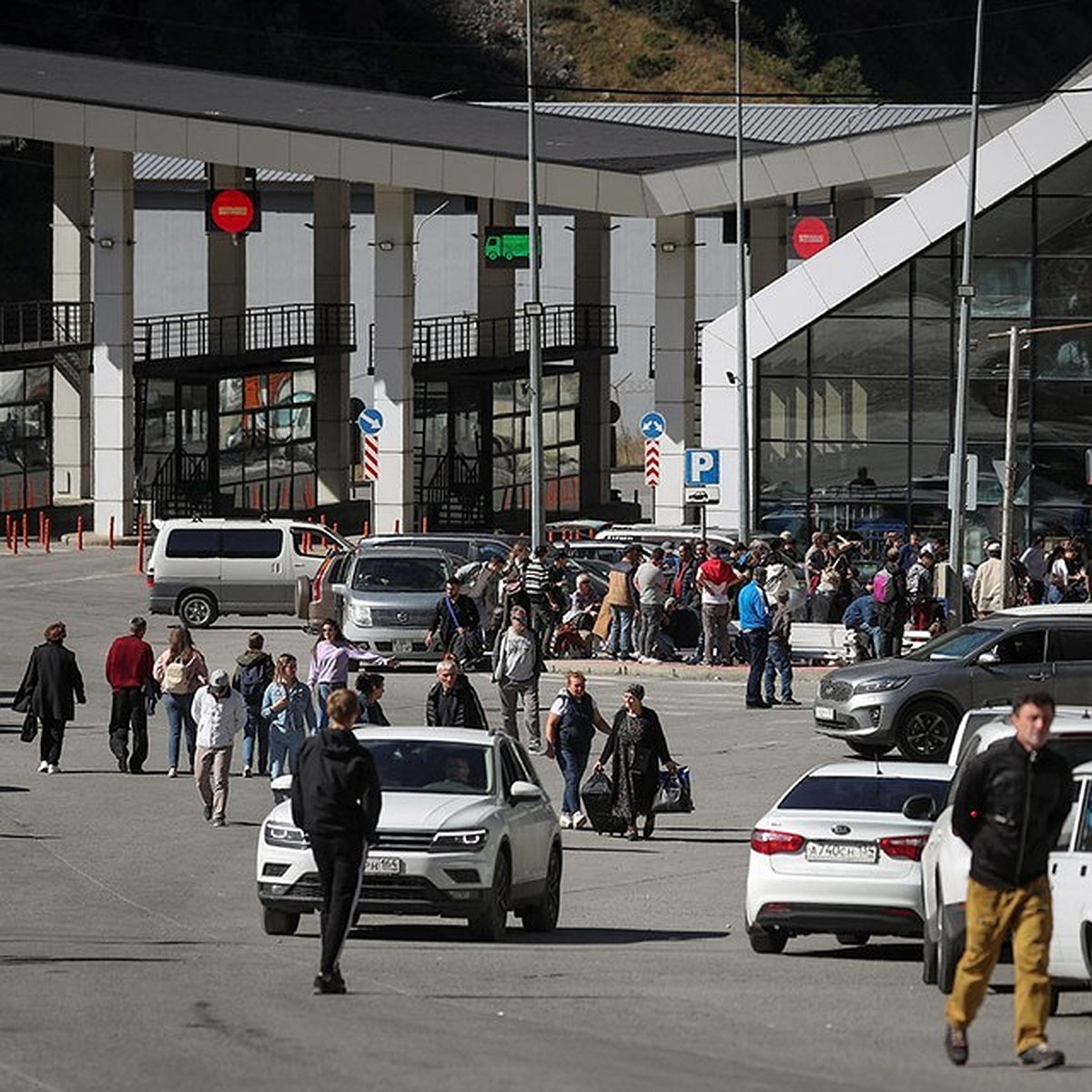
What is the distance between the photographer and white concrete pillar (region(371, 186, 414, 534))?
61.6 metres

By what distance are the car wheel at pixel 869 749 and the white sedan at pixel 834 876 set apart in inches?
458

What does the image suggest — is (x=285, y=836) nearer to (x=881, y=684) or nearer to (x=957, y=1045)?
(x=957, y=1045)

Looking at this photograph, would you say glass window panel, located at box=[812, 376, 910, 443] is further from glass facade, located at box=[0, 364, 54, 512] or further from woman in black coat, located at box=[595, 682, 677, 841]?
woman in black coat, located at box=[595, 682, 677, 841]

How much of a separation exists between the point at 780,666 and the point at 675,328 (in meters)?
29.6

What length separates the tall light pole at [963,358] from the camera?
44844 mm

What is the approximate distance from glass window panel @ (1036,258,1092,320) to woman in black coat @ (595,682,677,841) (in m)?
28.3

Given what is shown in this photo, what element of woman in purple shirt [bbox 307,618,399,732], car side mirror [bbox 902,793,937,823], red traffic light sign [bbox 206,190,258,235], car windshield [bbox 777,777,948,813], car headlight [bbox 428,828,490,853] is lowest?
car headlight [bbox 428,828,490,853]

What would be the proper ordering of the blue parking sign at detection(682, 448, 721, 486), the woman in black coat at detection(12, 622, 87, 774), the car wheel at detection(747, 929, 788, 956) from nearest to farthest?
the car wheel at detection(747, 929, 788, 956) < the woman in black coat at detection(12, 622, 87, 774) < the blue parking sign at detection(682, 448, 721, 486)

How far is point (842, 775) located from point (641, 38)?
121 m

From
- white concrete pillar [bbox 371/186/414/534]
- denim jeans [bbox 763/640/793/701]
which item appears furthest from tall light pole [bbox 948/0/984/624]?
white concrete pillar [bbox 371/186/414/534]

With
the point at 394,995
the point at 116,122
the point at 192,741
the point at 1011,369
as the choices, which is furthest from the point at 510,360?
the point at 394,995

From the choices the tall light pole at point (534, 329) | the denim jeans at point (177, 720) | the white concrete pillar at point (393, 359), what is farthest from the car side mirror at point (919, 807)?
the white concrete pillar at point (393, 359)

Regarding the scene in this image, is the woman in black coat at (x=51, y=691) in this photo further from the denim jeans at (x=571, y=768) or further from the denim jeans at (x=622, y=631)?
the denim jeans at (x=622, y=631)

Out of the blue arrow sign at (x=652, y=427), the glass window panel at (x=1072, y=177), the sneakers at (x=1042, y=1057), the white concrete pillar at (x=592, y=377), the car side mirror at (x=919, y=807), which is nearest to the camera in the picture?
the sneakers at (x=1042, y=1057)
